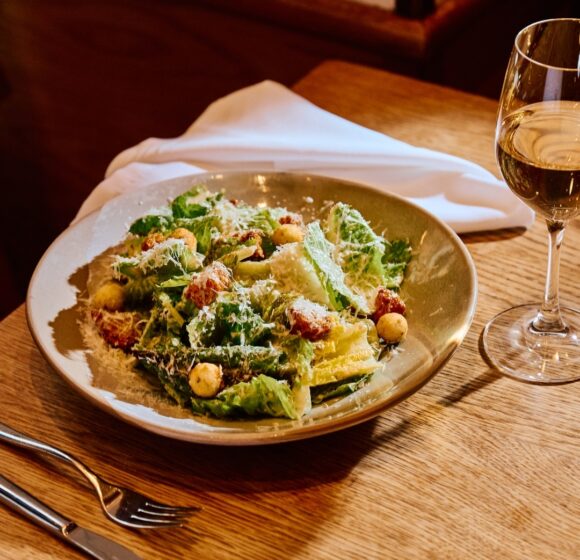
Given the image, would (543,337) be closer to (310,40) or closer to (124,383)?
(124,383)

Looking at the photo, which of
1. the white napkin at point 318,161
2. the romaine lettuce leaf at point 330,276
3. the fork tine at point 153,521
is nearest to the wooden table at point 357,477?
the fork tine at point 153,521

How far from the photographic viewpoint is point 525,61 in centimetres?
96

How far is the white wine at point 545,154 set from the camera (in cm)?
95

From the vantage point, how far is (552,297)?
3.61 ft

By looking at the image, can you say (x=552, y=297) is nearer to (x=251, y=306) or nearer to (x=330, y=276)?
(x=330, y=276)

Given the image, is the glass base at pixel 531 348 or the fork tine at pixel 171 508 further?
the glass base at pixel 531 348

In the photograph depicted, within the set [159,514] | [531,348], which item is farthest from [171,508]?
[531,348]

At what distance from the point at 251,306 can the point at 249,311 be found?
0.03 metres

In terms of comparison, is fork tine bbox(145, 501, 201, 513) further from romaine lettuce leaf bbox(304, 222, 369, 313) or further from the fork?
romaine lettuce leaf bbox(304, 222, 369, 313)

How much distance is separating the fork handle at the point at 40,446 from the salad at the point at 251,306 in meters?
0.13

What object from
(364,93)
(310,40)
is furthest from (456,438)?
(310,40)

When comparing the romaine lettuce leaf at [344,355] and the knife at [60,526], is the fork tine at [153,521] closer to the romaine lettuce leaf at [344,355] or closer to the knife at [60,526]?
the knife at [60,526]

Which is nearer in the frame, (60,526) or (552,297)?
(60,526)

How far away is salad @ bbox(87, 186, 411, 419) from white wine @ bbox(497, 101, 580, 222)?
233 mm
